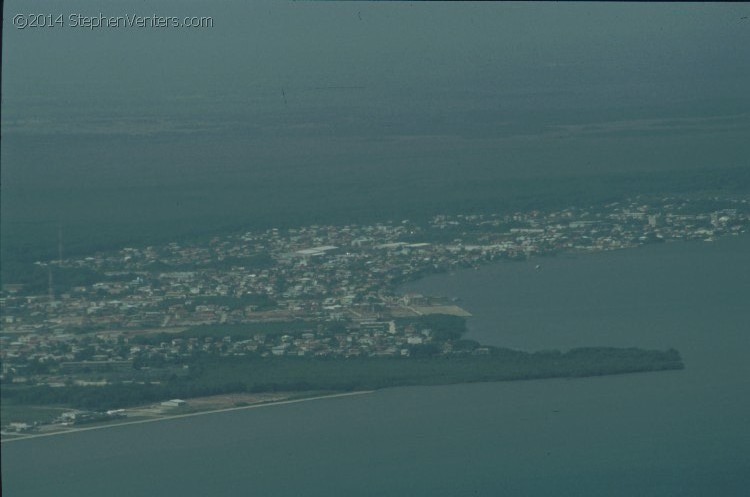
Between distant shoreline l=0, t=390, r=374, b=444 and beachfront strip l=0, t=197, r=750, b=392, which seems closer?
distant shoreline l=0, t=390, r=374, b=444

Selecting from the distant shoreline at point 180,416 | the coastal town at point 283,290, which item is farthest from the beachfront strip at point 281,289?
the distant shoreline at point 180,416

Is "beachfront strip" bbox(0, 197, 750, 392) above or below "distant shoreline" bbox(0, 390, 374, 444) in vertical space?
above

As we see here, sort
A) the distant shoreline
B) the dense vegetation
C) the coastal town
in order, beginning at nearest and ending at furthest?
the distant shoreline → the dense vegetation → the coastal town

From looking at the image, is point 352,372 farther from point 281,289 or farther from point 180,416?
point 180,416

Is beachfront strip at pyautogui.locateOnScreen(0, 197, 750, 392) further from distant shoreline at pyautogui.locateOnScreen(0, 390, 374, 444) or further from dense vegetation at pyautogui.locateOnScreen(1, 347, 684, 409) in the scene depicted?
distant shoreline at pyautogui.locateOnScreen(0, 390, 374, 444)

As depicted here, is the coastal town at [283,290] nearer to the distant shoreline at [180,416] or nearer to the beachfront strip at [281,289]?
the beachfront strip at [281,289]

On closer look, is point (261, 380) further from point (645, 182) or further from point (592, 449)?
point (645, 182)

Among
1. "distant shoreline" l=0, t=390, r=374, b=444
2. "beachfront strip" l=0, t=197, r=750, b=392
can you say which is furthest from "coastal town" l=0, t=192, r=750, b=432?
"distant shoreline" l=0, t=390, r=374, b=444

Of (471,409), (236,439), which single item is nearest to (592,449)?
(471,409)
